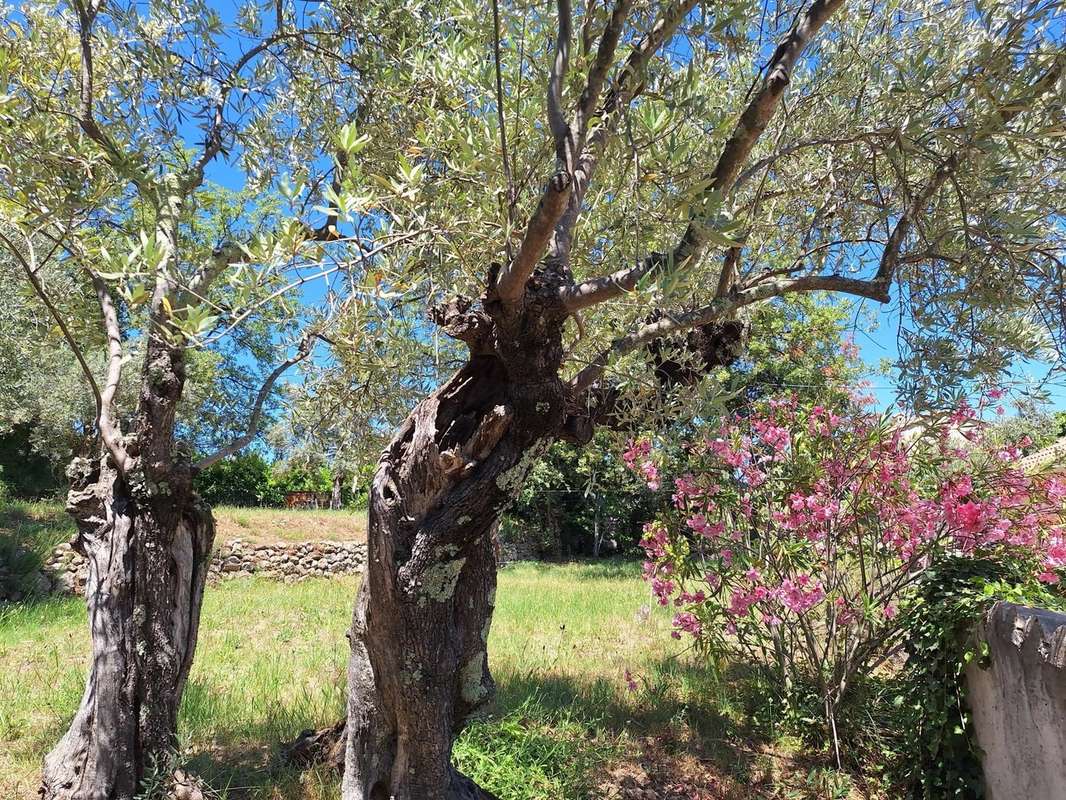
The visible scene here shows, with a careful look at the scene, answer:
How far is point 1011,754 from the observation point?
9.48ft

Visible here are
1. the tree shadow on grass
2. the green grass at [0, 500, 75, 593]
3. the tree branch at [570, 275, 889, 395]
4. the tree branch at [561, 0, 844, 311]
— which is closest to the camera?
the tree branch at [561, 0, 844, 311]

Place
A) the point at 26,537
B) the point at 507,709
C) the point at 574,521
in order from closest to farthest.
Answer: the point at 507,709, the point at 26,537, the point at 574,521

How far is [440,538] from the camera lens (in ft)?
8.67

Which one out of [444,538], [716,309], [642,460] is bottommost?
Answer: [444,538]

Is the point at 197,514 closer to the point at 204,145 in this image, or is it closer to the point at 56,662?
the point at 204,145

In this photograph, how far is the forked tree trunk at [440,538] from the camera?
263 cm

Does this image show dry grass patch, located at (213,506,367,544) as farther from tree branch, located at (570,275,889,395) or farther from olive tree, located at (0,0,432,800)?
tree branch, located at (570,275,889,395)

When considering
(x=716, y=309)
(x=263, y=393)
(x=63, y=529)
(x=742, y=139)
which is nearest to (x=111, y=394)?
(x=263, y=393)

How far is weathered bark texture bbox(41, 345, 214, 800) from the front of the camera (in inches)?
121

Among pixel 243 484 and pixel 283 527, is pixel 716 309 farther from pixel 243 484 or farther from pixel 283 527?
pixel 243 484

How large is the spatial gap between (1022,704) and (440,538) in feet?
9.02

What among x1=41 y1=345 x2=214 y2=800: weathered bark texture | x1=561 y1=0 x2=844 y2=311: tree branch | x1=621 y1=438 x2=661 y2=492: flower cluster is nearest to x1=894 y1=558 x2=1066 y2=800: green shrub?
x1=621 y1=438 x2=661 y2=492: flower cluster

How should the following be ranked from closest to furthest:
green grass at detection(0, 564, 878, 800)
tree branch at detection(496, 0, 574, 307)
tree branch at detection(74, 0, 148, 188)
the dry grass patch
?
tree branch at detection(496, 0, 574, 307), tree branch at detection(74, 0, 148, 188), green grass at detection(0, 564, 878, 800), the dry grass patch

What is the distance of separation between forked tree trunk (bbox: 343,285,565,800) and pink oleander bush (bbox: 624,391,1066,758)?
1.43 metres
